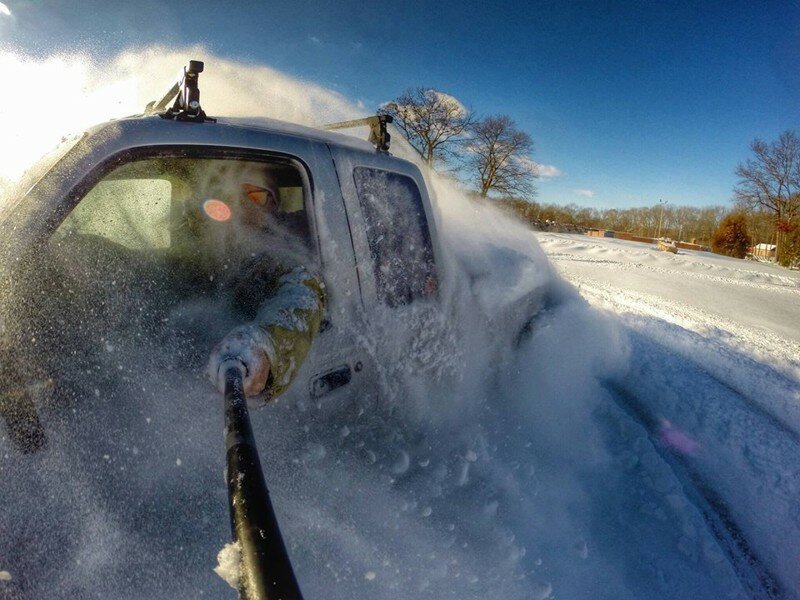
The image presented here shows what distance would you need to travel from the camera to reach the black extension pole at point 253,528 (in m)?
0.69

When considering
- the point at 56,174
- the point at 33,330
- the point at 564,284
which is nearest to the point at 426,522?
the point at 33,330

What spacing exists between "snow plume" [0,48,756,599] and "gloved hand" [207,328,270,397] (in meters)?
0.27

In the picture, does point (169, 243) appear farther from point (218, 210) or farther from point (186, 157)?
point (186, 157)

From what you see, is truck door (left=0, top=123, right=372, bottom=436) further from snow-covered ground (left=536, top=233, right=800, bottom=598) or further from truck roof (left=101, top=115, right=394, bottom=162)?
snow-covered ground (left=536, top=233, right=800, bottom=598)

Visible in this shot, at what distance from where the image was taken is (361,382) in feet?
6.43

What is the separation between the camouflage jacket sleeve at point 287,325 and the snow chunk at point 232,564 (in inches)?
26.0

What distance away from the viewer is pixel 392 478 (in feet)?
6.55

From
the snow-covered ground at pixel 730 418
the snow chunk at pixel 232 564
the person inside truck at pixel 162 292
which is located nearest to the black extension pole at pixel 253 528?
the snow chunk at pixel 232 564

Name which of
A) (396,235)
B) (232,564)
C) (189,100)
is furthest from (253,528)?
(396,235)

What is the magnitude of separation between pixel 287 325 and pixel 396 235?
99 centimetres

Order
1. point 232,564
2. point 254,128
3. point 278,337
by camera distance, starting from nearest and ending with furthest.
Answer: point 232,564 < point 278,337 < point 254,128

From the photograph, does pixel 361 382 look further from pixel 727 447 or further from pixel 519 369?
pixel 727 447

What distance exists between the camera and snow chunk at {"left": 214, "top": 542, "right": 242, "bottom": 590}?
727 millimetres

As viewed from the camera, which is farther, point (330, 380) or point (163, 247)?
point (163, 247)
